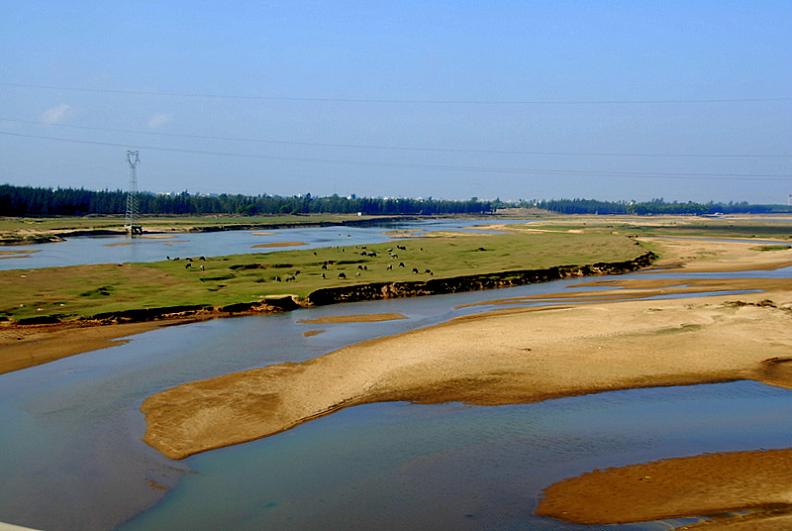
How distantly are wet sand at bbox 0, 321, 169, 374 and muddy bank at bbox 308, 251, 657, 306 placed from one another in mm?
9960

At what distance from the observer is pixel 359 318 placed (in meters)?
31.6

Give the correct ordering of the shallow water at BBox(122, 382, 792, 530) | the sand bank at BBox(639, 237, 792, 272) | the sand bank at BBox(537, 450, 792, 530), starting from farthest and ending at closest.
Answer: the sand bank at BBox(639, 237, 792, 272) → the shallow water at BBox(122, 382, 792, 530) → the sand bank at BBox(537, 450, 792, 530)

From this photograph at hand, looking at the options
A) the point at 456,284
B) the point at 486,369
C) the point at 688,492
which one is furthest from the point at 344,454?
the point at 456,284

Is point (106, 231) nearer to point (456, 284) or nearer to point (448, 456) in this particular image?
point (456, 284)

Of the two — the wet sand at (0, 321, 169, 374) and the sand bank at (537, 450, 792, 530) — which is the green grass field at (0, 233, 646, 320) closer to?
the wet sand at (0, 321, 169, 374)

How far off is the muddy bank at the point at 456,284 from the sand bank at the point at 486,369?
30.7 ft

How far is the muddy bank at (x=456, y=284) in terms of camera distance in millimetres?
36931

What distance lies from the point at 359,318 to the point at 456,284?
38.7ft

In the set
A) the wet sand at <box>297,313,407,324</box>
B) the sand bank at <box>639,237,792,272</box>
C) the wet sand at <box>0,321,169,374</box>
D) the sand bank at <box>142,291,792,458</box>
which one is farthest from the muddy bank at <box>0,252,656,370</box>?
the sand bank at <box>639,237,792,272</box>

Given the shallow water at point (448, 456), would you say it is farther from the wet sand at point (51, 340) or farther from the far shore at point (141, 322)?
the far shore at point (141, 322)

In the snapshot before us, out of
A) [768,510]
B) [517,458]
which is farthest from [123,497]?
[768,510]

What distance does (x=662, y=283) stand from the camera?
44281 millimetres

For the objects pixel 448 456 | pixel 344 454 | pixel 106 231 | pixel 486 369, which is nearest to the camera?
pixel 448 456

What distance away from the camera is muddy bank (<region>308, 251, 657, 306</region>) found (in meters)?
36.9
